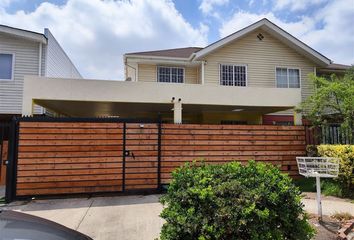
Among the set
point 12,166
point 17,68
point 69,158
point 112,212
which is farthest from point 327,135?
point 17,68

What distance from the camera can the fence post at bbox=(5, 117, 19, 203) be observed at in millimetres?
7660

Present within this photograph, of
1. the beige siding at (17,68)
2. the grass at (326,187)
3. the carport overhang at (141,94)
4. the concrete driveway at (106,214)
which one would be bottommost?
the concrete driveway at (106,214)

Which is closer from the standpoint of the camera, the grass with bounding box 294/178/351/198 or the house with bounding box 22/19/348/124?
the grass with bounding box 294/178/351/198

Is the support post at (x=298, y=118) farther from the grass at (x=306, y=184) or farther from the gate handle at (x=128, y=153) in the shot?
the gate handle at (x=128, y=153)

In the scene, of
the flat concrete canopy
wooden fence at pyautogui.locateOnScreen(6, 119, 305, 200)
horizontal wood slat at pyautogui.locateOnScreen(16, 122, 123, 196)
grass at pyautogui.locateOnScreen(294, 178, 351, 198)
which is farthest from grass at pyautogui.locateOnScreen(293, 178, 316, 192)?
horizontal wood slat at pyautogui.locateOnScreen(16, 122, 123, 196)

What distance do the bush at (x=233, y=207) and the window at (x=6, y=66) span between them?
1177 cm

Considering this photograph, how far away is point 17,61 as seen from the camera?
40.6 ft

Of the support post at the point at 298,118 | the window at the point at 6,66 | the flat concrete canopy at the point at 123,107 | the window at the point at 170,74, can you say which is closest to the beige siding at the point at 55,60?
the window at the point at 6,66

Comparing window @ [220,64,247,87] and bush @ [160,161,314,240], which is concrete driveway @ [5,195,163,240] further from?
window @ [220,64,247,87]

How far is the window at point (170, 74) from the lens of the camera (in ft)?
49.0

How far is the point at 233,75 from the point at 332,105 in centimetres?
513

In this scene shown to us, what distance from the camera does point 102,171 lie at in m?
8.30

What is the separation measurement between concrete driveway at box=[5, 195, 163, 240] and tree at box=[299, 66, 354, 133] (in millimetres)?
7305

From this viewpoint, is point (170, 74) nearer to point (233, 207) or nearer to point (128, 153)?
point (128, 153)
